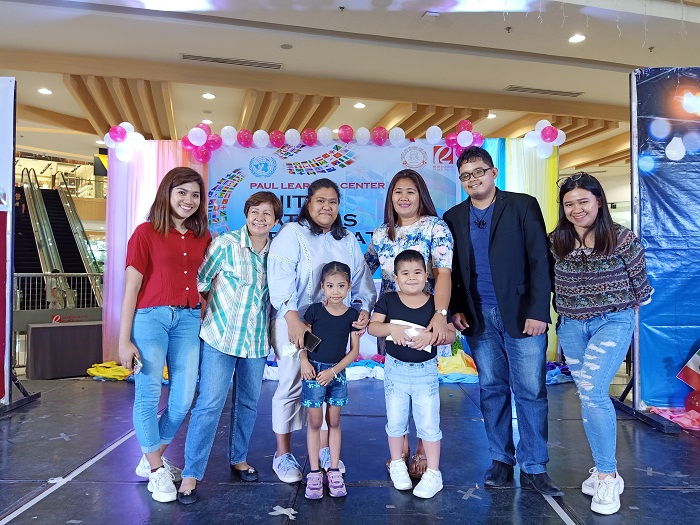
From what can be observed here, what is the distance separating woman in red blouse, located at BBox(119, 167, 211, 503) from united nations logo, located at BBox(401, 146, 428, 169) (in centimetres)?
406

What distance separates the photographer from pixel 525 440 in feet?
8.53

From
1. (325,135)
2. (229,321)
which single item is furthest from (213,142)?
(229,321)

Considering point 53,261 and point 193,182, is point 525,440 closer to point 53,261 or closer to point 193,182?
point 193,182

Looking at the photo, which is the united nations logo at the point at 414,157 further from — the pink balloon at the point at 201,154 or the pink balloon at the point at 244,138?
the pink balloon at the point at 201,154

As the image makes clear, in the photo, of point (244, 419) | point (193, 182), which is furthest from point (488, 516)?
point (193, 182)

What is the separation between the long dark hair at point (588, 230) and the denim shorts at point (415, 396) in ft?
2.60

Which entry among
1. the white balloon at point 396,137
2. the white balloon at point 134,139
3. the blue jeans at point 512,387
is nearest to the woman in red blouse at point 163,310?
the blue jeans at point 512,387

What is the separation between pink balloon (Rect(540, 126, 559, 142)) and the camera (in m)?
6.20

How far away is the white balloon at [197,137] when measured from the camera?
5934 mm

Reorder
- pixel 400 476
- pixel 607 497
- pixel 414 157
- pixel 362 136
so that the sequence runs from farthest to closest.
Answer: pixel 414 157 < pixel 362 136 < pixel 400 476 < pixel 607 497

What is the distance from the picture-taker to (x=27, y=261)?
33.9 feet

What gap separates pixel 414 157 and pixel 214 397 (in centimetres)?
444

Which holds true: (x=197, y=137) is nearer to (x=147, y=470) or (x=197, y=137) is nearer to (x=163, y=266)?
(x=163, y=266)

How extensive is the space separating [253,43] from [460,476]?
→ 5246mm
